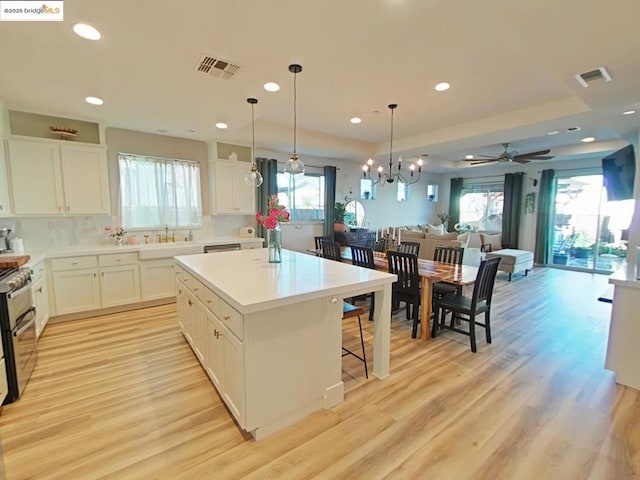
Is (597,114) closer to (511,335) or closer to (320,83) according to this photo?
(511,335)

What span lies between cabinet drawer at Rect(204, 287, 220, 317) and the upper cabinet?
2959 millimetres

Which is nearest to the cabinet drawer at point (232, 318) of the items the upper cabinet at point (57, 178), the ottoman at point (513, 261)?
the upper cabinet at point (57, 178)

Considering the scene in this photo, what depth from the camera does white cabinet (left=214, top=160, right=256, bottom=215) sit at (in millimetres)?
5141

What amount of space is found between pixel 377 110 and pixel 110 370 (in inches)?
172

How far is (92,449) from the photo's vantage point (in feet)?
6.05

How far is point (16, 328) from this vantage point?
2328 millimetres

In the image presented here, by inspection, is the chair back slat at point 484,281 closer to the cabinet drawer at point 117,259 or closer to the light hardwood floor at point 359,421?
the light hardwood floor at point 359,421

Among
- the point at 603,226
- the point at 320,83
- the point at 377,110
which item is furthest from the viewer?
the point at 603,226

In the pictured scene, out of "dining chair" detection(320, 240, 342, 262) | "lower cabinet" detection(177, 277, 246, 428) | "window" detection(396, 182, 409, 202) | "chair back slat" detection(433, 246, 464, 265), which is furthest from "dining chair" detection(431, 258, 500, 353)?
"window" detection(396, 182, 409, 202)

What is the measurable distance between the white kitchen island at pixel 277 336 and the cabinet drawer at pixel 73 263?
2253 mm

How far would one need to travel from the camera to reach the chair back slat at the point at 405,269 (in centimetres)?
337

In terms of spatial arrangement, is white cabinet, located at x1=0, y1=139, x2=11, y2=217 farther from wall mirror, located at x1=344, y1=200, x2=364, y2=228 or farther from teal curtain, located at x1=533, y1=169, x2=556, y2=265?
teal curtain, located at x1=533, y1=169, x2=556, y2=265

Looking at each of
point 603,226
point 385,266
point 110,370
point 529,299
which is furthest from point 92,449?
point 603,226

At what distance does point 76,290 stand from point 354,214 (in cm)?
581
